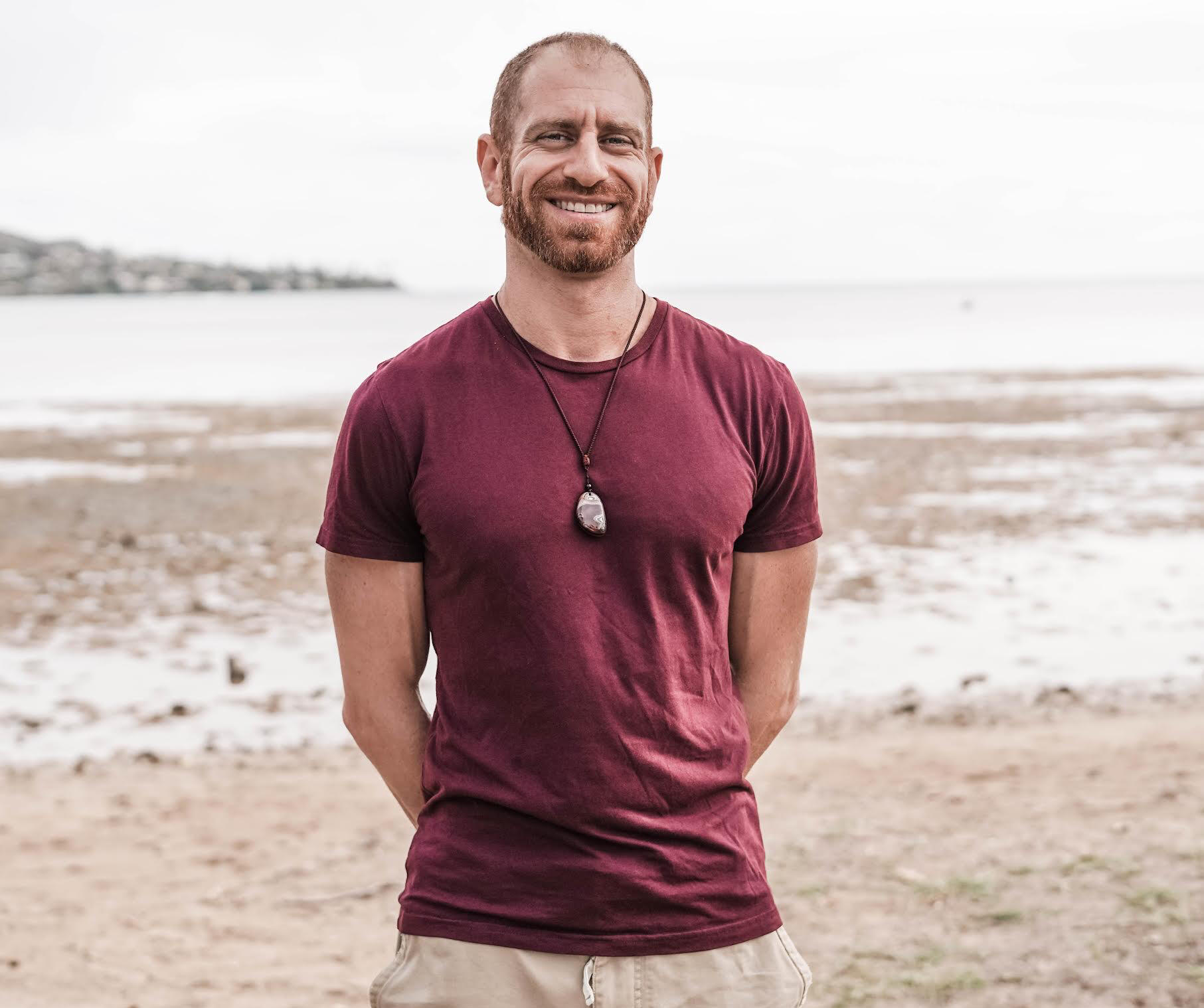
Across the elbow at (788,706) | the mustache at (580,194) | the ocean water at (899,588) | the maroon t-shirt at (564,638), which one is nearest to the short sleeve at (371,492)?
the maroon t-shirt at (564,638)

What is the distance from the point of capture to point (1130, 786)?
6.96m

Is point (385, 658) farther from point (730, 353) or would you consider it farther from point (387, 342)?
point (387, 342)

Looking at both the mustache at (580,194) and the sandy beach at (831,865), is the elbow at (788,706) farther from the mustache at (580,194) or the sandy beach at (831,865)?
the sandy beach at (831,865)

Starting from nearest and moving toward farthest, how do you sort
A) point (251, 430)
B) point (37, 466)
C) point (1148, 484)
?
point (1148, 484)
point (37, 466)
point (251, 430)

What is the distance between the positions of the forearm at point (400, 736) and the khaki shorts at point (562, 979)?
0.37 m

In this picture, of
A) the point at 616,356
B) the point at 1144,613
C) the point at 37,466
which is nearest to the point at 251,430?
the point at 37,466

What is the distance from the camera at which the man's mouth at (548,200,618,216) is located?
2559 mm

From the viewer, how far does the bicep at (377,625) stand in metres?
2.58

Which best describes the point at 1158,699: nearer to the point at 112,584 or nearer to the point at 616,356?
the point at 616,356

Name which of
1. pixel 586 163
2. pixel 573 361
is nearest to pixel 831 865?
pixel 573 361

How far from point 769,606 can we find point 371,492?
0.83 m

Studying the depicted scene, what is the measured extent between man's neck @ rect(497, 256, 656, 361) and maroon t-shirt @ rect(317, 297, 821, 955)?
0.05 metres

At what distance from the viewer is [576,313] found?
8.57ft

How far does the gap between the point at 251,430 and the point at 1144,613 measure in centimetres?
1827
